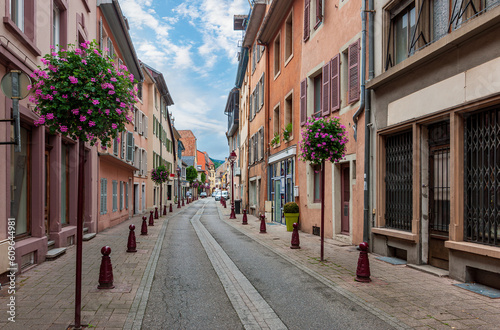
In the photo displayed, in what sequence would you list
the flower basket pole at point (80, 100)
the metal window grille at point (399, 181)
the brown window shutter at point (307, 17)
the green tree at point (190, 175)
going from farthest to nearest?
the green tree at point (190, 175) < the brown window shutter at point (307, 17) < the metal window grille at point (399, 181) < the flower basket pole at point (80, 100)

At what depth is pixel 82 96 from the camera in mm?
4781

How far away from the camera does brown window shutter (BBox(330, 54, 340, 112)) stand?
41.3 ft

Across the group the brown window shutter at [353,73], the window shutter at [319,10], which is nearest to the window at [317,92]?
the window shutter at [319,10]

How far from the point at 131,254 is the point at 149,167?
72.8 feet

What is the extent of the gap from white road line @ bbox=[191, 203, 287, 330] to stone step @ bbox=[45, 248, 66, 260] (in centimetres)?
344

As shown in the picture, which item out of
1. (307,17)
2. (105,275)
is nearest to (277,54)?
(307,17)

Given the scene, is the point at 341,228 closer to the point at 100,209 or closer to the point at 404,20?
the point at 404,20

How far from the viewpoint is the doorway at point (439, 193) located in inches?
312

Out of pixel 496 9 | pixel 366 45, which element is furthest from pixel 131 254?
pixel 496 9

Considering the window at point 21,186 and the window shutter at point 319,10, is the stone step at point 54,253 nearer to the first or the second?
the window at point 21,186

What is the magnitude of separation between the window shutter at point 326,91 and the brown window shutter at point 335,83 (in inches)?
9.3

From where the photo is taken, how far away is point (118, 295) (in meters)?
6.11

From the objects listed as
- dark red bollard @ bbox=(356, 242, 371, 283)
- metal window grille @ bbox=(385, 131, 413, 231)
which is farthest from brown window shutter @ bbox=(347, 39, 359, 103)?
dark red bollard @ bbox=(356, 242, 371, 283)

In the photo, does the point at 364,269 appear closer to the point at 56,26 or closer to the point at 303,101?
the point at 56,26
